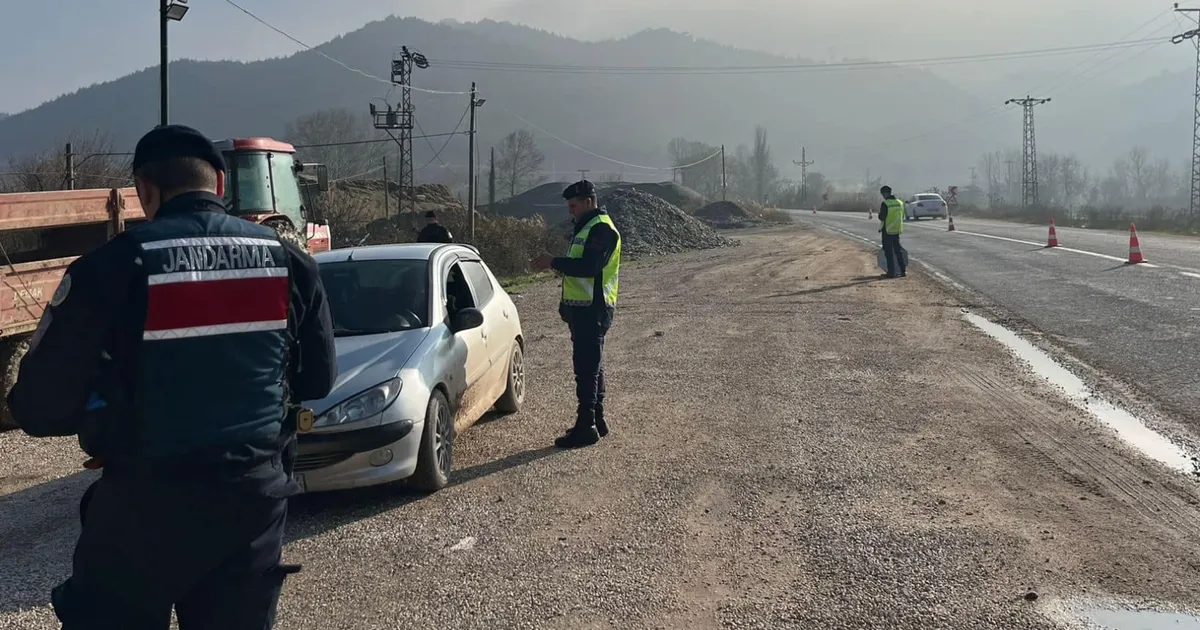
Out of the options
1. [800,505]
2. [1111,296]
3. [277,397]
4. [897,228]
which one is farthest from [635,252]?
[277,397]

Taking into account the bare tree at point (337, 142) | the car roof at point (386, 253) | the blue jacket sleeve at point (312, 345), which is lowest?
the blue jacket sleeve at point (312, 345)

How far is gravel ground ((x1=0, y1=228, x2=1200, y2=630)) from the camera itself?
4086mm

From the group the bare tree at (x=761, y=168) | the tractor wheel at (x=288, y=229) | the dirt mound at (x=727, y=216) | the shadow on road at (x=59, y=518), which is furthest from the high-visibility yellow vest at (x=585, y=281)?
the bare tree at (x=761, y=168)

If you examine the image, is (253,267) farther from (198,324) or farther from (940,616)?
(940,616)

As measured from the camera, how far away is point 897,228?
18109 mm

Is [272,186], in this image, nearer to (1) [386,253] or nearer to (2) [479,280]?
(2) [479,280]

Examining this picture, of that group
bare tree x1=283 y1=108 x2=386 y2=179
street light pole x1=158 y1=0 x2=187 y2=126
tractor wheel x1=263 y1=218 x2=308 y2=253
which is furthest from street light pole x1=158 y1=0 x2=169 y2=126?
bare tree x1=283 y1=108 x2=386 y2=179

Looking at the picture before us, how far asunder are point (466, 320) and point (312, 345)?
12.0 ft

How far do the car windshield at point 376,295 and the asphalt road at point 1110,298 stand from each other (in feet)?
18.6

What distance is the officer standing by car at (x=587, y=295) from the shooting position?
22.2 feet

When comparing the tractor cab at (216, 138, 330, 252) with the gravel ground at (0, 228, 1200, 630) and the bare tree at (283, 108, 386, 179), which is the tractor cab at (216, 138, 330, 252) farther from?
the bare tree at (283, 108, 386, 179)

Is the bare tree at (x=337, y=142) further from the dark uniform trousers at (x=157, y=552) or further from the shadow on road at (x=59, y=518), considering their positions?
the dark uniform trousers at (x=157, y=552)

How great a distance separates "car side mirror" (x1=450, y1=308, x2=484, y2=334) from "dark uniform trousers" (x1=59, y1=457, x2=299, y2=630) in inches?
158

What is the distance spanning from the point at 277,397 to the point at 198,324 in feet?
0.99
